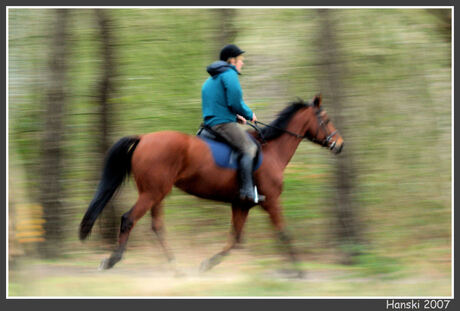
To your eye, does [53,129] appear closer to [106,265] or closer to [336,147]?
[106,265]

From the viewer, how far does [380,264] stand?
7223mm

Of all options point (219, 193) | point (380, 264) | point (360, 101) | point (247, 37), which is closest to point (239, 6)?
point (247, 37)

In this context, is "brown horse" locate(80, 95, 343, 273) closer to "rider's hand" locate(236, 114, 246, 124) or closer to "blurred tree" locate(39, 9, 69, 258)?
"rider's hand" locate(236, 114, 246, 124)

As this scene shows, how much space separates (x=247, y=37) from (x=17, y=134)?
4.04m

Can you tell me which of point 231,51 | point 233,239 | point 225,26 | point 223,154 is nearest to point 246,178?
point 223,154

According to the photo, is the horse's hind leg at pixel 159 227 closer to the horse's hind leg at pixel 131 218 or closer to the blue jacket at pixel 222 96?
the horse's hind leg at pixel 131 218

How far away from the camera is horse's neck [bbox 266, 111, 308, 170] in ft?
23.3

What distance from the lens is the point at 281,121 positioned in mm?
7215

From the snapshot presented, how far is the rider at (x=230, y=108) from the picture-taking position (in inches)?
258

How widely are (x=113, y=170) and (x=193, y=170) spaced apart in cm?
102

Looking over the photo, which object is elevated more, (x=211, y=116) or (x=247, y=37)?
(x=247, y=37)

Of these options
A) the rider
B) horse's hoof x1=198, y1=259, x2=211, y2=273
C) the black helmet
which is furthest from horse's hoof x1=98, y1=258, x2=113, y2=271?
the black helmet

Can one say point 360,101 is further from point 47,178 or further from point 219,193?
point 47,178

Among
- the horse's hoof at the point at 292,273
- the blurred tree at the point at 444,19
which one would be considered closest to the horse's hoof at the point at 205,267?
the horse's hoof at the point at 292,273
